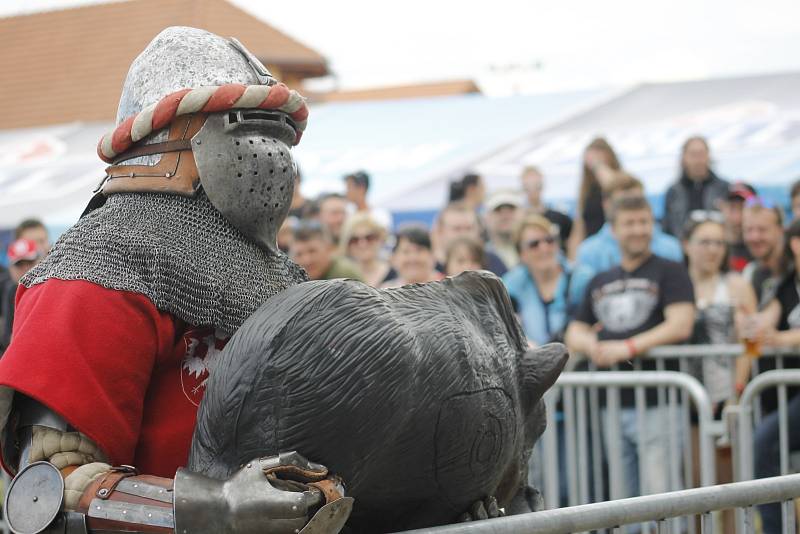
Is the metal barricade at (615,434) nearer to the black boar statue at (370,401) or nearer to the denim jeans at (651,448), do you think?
the denim jeans at (651,448)

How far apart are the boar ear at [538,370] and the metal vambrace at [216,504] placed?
0.59m

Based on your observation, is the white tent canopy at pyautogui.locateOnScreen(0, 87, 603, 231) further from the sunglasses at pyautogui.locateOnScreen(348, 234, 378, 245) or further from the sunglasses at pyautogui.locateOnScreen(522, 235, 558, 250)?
the sunglasses at pyautogui.locateOnScreen(522, 235, 558, 250)

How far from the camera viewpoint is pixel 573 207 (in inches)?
371

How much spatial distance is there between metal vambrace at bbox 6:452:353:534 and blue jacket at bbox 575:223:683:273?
4.66 m

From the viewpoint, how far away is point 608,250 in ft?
21.9

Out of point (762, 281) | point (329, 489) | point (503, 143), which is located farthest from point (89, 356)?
point (503, 143)

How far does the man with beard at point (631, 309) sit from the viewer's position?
18.8 ft

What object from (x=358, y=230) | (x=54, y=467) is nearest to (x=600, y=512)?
(x=54, y=467)

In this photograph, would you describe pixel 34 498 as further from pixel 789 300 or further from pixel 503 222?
pixel 503 222

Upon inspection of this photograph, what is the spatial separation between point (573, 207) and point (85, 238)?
734cm

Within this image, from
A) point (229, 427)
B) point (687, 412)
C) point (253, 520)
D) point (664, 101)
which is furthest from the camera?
point (664, 101)

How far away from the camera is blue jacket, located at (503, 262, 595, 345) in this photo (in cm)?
625

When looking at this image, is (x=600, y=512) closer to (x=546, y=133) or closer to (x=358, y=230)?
(x=358, y=230)

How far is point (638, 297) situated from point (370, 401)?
4100mm
